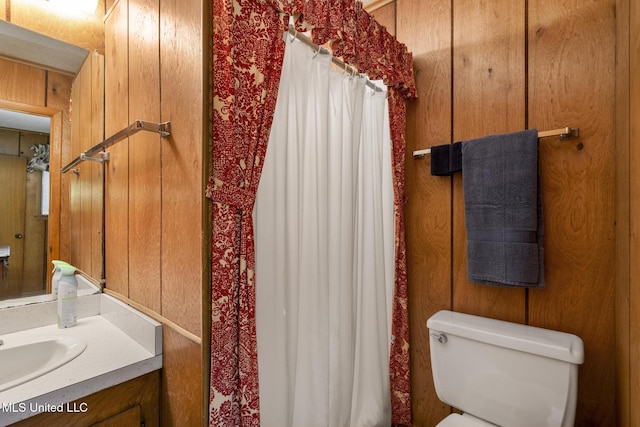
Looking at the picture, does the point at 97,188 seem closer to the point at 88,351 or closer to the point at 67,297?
the point at 67,297

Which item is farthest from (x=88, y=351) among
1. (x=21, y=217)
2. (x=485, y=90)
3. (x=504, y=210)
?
(x=485, y=90)

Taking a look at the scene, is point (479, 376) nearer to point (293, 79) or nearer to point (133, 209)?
point (293, 79)

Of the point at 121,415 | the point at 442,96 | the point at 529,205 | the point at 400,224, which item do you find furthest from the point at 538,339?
the point at 121,415

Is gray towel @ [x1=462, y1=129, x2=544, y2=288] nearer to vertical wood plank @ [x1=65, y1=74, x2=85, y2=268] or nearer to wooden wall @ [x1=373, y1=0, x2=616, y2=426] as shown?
wooden wall @ [x1=373, y1=0, x2=616, y2=426]

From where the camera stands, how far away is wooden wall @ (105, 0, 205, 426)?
0.92m

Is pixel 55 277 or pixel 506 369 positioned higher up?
pixel 55 277

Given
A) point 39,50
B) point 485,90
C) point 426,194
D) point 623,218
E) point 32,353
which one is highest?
point 39,50

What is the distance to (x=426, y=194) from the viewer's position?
1.59m

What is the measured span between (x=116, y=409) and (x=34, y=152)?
1033 mm

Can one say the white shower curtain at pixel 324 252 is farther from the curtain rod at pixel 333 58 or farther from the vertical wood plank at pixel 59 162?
the vertical wood plank at pixel 59 162

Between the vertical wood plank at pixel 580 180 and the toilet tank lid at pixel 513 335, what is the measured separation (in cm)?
12

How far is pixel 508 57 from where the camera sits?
53.7 inches

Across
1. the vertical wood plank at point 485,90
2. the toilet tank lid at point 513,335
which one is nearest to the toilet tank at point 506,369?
the toilet tank lid at point 513,335

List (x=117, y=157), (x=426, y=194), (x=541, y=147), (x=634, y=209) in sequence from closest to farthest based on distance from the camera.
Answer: (x=634, y=209) → (x=541, y=147) → (x=117, y=157) → (x=426, y=194)
